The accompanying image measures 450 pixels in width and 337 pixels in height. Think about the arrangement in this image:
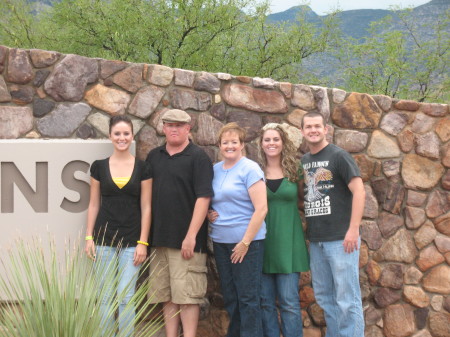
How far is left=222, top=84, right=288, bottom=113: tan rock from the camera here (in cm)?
445

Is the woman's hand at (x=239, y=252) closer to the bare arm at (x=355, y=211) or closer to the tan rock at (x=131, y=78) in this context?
the bare arm at (x=355, y=211)

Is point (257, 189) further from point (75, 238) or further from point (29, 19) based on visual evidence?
point (29, 19)

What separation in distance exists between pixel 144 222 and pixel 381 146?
2.12 m

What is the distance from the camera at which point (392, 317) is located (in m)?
4.71

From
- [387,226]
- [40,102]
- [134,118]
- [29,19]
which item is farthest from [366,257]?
[29,19]

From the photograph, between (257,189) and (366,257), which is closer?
(257,189)

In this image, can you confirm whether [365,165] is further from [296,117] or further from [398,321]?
[398,321]

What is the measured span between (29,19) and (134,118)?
1226cm

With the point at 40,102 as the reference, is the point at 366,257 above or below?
below

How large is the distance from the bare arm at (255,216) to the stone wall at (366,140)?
0.87 metres

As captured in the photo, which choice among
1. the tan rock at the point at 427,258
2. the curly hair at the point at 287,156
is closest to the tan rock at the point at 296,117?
the curly hair at the point at 287,156

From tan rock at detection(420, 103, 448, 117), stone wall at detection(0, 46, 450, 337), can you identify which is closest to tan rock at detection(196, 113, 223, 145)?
stone wall at detection(0, 46, 450, 337)

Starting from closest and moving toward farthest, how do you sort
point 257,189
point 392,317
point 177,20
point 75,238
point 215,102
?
1. point 257,189
2. point 75,238
3. point 215,102
4. point 392,317
5. point 177,20

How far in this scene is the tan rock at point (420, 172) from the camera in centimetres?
469
